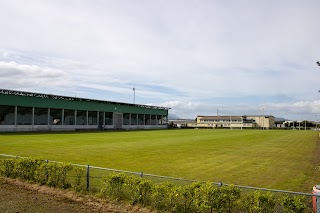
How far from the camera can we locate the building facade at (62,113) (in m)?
54.5

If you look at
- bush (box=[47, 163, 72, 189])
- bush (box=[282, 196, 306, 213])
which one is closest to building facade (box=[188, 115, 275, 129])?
bush (box=[47, 163, 72, 189])

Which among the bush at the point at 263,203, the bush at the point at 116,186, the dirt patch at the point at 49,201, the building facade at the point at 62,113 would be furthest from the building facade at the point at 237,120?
the bush at the point at 263,203

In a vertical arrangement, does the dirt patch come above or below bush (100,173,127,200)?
below

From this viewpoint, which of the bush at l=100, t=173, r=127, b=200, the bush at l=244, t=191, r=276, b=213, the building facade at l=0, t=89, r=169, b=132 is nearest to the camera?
the bush at l=244, t=191, r=276, b=213

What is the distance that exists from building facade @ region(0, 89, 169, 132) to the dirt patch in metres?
46.3

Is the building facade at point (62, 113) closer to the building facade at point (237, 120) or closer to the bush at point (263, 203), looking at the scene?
the bush at point (263, 203)

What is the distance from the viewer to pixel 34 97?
58.0 meters

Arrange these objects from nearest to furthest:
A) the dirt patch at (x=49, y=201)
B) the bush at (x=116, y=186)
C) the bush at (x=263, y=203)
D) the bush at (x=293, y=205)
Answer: the bush at (x=293, y=205), the bush at (x=263, y=203), the dirt patch at (x=49, y=201), the bush at (x=116, y=186)

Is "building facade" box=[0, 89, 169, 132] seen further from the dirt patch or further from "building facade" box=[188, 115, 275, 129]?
"building facade" box=[188, 115, 275, 129]

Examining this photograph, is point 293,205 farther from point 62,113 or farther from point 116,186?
point 62,113

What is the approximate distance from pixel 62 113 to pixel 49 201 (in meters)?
56.9

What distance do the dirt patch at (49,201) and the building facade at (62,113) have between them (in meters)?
46.3

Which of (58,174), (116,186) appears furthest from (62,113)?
(116,186)

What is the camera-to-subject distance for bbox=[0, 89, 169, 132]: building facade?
54.5 meters
